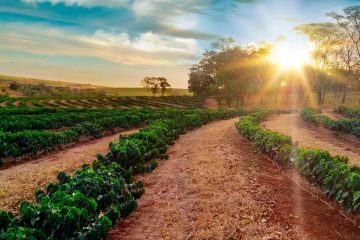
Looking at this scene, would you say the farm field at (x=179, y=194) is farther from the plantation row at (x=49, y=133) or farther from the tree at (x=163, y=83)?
the tree at (x=163, y=83)

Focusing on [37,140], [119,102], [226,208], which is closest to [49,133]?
[37,140]

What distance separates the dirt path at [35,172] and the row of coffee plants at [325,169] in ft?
32.2

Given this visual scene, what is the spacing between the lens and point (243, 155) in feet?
74.3

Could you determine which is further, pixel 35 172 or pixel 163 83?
pixel 163 83

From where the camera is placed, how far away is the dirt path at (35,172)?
1512cm

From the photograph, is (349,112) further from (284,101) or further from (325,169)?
(325,169)

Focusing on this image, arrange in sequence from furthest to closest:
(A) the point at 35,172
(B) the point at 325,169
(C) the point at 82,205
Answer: (A) the point at 35,172 < (B) the point at 325,169 < (C) the point at 82,205

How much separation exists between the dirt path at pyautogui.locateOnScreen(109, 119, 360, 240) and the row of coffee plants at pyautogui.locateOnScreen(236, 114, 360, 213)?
27.7 inches

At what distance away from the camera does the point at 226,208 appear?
1282cm

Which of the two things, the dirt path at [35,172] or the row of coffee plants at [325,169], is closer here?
the row of coffee plants at [325,169]

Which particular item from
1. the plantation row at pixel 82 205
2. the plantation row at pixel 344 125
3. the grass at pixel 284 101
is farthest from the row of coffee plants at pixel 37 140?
the grass at pixel 284 101

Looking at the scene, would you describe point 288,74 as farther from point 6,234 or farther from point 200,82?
point 6,234

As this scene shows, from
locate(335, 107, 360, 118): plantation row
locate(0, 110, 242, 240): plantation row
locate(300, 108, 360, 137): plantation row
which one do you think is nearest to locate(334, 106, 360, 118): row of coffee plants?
locate(335, 107, 360, 118): plantation row

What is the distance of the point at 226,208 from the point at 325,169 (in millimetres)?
4001
